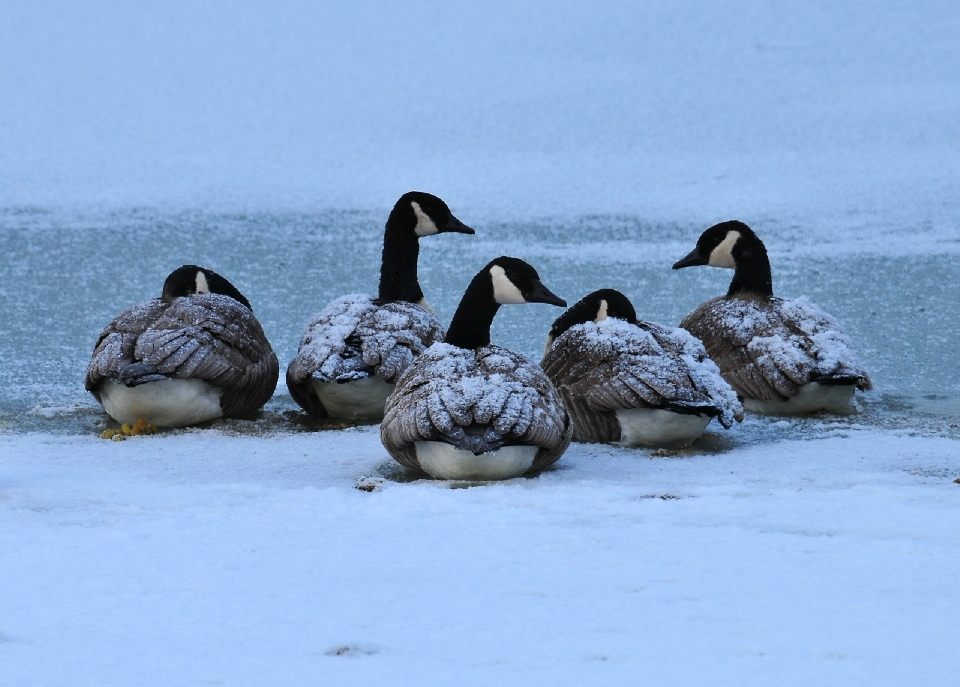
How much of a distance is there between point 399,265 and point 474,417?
2760mm

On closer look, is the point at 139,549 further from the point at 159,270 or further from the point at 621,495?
the point at 159,270

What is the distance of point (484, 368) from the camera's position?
178 inches

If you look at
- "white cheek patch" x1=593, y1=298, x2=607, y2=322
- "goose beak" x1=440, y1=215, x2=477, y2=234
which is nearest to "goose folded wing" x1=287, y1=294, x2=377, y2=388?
"goose beak" x1=440, y1=215, x2=477, y2=234

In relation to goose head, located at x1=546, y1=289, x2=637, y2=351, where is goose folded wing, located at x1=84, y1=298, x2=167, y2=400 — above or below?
below

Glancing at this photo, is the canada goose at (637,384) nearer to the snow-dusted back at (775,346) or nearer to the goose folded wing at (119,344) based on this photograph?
the snow-dusted back at (775,346)

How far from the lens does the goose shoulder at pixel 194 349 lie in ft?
17.8

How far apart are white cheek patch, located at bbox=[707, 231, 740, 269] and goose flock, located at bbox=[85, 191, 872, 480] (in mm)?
109

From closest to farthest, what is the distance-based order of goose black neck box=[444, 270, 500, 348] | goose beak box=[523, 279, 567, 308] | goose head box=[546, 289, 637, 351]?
goose black neck box=[444, 270, 500, 348], goose beak box=[523, 279, 567, 308], goose head box=[546, 289, 637, 351]

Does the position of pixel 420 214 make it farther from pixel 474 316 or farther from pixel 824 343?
pixel 824 343

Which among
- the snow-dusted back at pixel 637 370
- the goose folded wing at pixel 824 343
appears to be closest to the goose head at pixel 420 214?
the snow-dusted back at pixel 637 370

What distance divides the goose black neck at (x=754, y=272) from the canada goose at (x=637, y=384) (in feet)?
4.30

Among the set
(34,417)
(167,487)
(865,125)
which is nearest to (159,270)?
(34,417)

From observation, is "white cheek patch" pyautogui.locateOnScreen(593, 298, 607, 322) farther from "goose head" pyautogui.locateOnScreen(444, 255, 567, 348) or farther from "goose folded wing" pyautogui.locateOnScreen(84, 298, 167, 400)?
"goose folded wing" pyautogui.locateOnScreen(84, 298, 167, 400)

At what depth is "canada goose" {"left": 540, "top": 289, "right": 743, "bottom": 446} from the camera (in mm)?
5012
